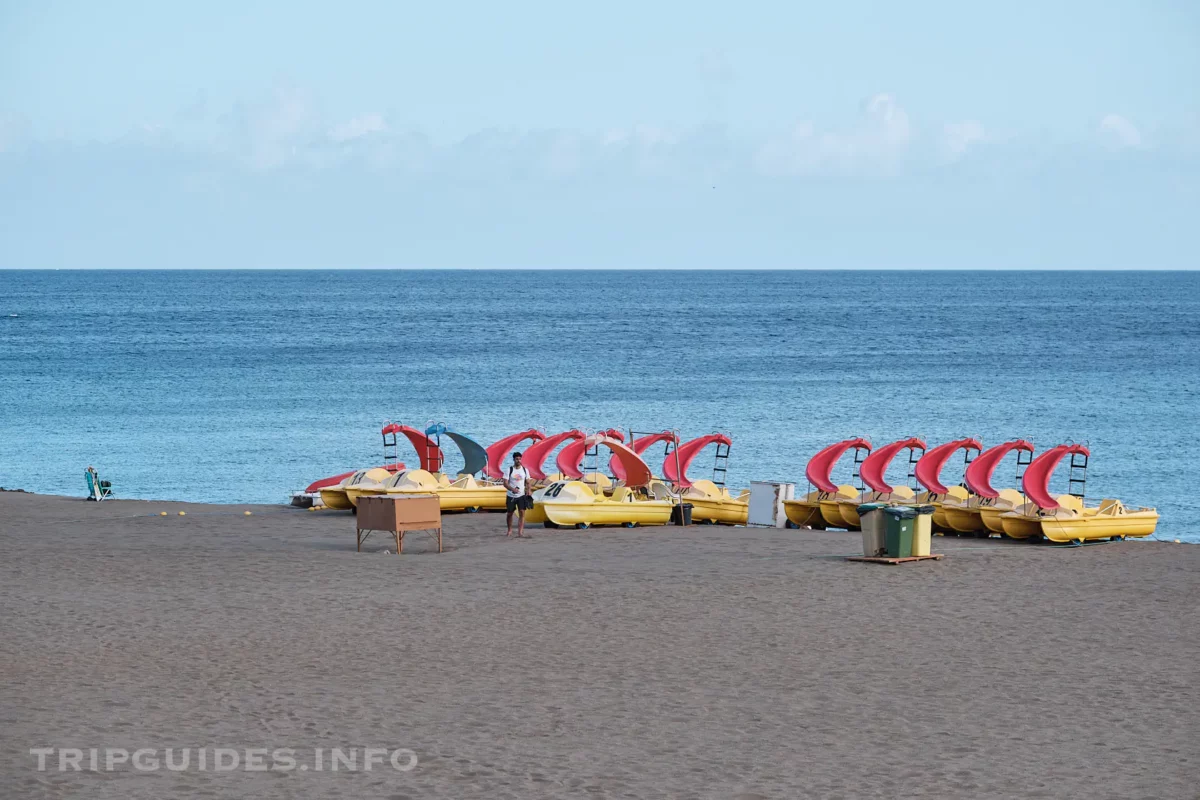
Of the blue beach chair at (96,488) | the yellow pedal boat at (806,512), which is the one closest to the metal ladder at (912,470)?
the yellow pedal boat at (806,512)

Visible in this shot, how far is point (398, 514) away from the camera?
20188 millimetres

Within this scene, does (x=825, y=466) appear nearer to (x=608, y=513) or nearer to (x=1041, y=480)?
(x=1041, y=480)

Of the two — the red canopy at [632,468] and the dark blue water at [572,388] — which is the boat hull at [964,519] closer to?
the red canopy at [632,468]

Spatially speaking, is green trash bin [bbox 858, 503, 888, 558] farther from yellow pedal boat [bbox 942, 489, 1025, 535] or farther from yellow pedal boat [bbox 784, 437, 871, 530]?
yellow pedal boat [bbox 784, 437, 871, 530]

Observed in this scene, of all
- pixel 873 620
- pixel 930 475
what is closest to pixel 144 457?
pixel 930 475

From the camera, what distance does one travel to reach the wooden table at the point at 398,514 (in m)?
20.2

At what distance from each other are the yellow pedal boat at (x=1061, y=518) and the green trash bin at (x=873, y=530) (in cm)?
415

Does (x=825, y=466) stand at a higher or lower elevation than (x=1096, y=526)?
higher

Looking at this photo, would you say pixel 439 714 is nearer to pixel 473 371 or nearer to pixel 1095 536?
pixel 1095 536

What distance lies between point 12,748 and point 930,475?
1843cm

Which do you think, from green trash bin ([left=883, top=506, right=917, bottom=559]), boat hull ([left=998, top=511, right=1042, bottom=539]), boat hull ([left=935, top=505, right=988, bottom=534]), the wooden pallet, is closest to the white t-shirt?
the wooden pallet

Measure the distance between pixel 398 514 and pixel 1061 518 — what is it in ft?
34.8

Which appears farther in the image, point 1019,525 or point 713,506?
point 713,506

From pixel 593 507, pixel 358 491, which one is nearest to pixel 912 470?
pixel 593 507
